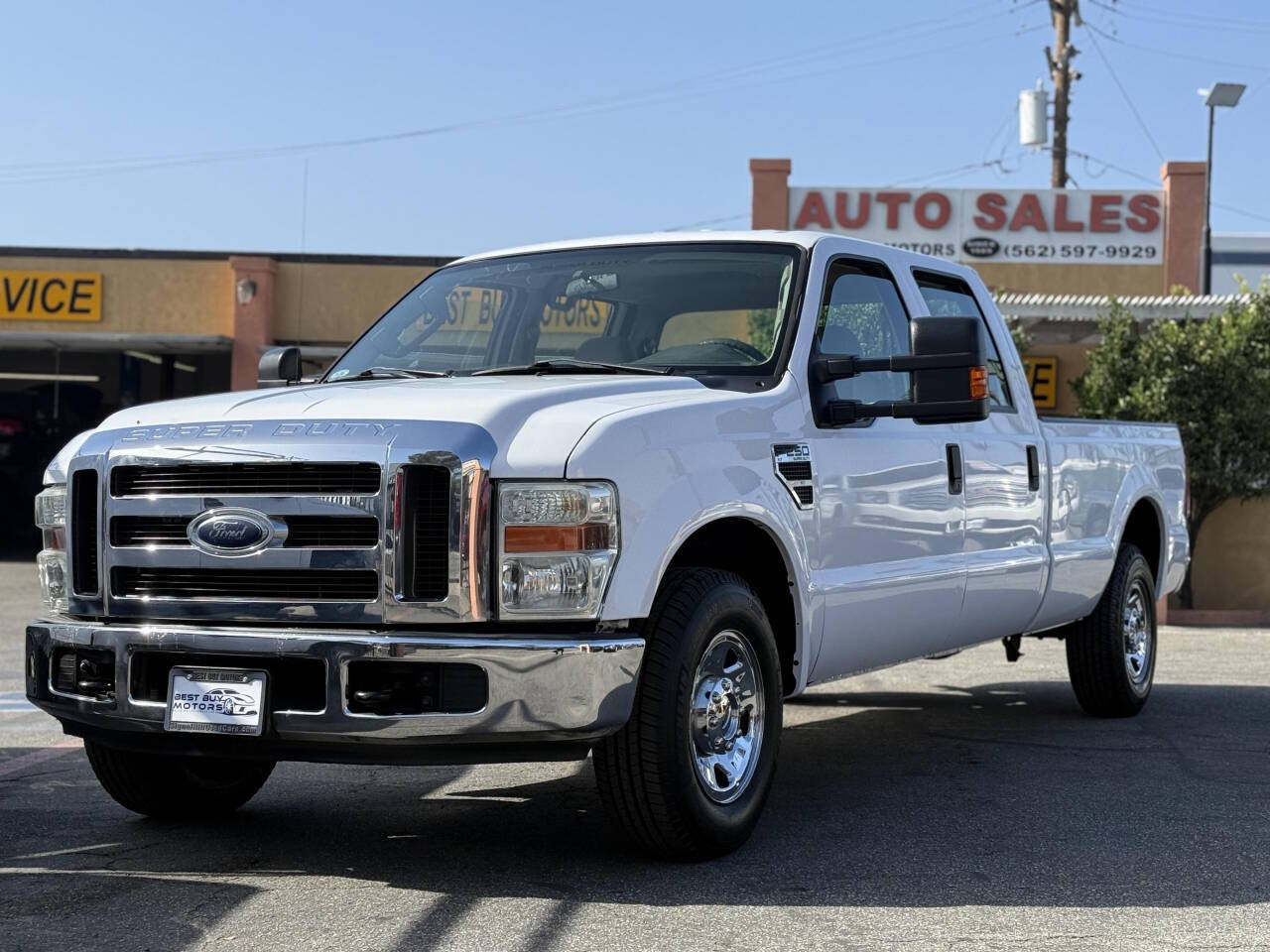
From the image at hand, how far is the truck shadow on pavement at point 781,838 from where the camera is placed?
468cm

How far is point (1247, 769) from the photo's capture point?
695cm

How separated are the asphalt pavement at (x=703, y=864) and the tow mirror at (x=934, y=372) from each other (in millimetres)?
1378

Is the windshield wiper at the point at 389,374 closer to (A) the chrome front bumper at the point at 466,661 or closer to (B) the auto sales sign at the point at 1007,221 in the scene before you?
(A) the chrome front bumper at the point at 466,661

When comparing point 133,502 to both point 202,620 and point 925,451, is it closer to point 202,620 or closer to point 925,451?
point 202,620

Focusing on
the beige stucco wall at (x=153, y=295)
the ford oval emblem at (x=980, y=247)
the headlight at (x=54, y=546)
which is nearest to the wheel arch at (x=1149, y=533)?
the headlight at (x=54, y=546)

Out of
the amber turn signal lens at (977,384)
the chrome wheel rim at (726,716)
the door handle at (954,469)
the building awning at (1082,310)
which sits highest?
the building awning at (1082,310)

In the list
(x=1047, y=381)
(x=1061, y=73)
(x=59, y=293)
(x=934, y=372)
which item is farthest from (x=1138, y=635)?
(x=1061, y=73)

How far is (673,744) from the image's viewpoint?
472 cm

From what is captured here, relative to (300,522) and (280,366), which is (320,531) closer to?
(300,522)

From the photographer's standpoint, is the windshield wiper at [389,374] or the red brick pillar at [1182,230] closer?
the windshield wiper at [389,374]

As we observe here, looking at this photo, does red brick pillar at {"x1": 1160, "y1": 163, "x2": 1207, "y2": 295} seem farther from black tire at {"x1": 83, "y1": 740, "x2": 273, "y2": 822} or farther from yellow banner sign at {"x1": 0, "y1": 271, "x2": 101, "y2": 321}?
black tire at {"x1": 83, "y1": 740, "x2": 273, "y2": 822}

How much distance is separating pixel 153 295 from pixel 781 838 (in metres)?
20.1

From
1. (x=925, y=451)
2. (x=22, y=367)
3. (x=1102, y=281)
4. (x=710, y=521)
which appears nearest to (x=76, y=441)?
(x=710, y=521)

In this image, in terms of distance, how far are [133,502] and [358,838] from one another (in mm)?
1363
